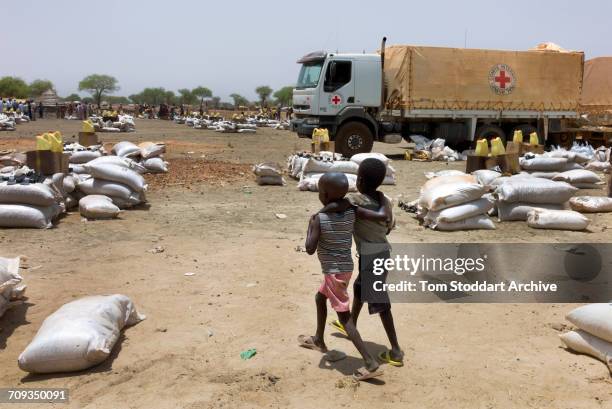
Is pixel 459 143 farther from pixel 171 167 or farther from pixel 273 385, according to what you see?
pixel 273 385

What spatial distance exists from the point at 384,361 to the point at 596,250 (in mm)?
3870

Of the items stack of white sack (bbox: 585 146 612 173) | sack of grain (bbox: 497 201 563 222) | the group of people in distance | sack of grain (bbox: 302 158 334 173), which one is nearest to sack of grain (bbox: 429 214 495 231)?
sack of grain (bbox: 497 201 563 222)

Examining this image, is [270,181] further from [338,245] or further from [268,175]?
[338,245]

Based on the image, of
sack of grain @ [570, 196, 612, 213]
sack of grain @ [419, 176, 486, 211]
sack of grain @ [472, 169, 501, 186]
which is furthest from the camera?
sack of grain @ [472, 169, 501, 186]

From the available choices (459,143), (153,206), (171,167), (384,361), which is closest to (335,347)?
(384,361)

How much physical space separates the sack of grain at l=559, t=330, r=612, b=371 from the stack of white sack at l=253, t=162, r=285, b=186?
7.24 meters

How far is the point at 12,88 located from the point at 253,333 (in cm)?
7286

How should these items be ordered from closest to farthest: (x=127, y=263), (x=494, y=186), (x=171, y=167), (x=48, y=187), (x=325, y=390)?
(x=325, y=390) < (x=127, y=263) < (x=48, y=187) < (x=494, y=186) < (x=171, y=167)

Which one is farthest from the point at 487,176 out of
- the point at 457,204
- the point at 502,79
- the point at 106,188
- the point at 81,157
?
the point at 502,79

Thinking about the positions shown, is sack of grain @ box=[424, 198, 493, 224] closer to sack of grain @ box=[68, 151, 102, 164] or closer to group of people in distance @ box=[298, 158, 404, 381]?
group of people in distance @ box=[298, 158, 404, 381]

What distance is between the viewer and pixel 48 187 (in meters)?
6.83

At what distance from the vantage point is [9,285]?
12.2 feet

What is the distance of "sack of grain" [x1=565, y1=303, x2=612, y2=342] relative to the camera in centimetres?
328

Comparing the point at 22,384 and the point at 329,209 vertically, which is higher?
the point at 329,209
